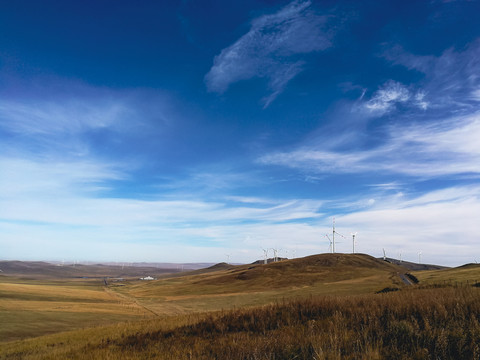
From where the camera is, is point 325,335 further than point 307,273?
No

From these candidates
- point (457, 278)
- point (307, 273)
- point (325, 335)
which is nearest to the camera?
point (325, 335)

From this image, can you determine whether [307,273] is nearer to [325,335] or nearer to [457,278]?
[457,278]

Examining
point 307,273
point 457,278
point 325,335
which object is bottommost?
point 307,273

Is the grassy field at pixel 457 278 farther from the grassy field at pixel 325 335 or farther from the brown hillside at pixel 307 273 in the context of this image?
the brown hillside at pixel 307 273

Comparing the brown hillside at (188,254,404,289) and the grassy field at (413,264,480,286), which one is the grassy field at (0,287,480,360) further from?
the brown hillside at (188,254,404,289)

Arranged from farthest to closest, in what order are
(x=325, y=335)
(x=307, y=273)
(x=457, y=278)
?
(x=307, y=273)
(x=457, y=278)
(x=325, y=335)

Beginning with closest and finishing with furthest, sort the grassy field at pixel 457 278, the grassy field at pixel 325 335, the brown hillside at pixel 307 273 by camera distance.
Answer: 1. the grassy field at pixel 325 335
2. the grassy field at pixel 457 278
3. the brown hillside at pixel 307 273

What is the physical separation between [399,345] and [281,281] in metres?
108

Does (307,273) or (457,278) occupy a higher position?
(457,278)

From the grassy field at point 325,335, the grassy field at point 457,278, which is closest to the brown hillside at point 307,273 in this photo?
the grassy field at point 457,278

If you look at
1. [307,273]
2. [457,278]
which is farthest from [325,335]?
[307,273]

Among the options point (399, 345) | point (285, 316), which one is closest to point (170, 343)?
point (285, 316)

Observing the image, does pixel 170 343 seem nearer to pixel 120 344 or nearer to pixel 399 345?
pixel 120 344

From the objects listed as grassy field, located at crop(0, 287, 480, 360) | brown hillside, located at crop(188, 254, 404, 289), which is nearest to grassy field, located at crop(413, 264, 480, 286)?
grassy field, located at crop(0, 287, 480, 360)
